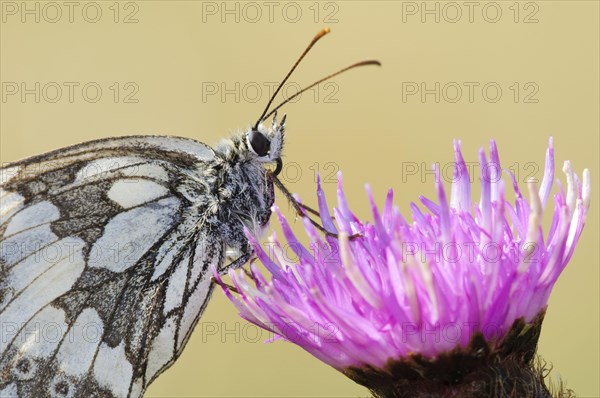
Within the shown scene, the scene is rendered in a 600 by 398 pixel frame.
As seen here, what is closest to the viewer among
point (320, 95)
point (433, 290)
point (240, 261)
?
point (433, 290)

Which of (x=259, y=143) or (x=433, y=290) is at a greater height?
(x=259, y=143)

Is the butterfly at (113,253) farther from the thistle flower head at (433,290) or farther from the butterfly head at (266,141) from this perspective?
the thistle flower head at (433,290)

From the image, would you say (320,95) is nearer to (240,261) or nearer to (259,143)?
(259,143)

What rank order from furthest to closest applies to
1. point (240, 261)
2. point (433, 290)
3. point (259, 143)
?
point (259, 143)
point (240, 261)
point (433, 290)

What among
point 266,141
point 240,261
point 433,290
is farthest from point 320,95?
point 433,290

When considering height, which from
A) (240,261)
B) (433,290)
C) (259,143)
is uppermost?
(259,143)

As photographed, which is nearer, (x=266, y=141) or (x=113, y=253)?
(x=113, y=253)

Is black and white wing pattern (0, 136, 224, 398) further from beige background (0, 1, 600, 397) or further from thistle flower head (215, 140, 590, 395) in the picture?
beige background (0, 1, 600, 397)

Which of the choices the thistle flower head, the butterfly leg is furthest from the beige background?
the thistle flower head
